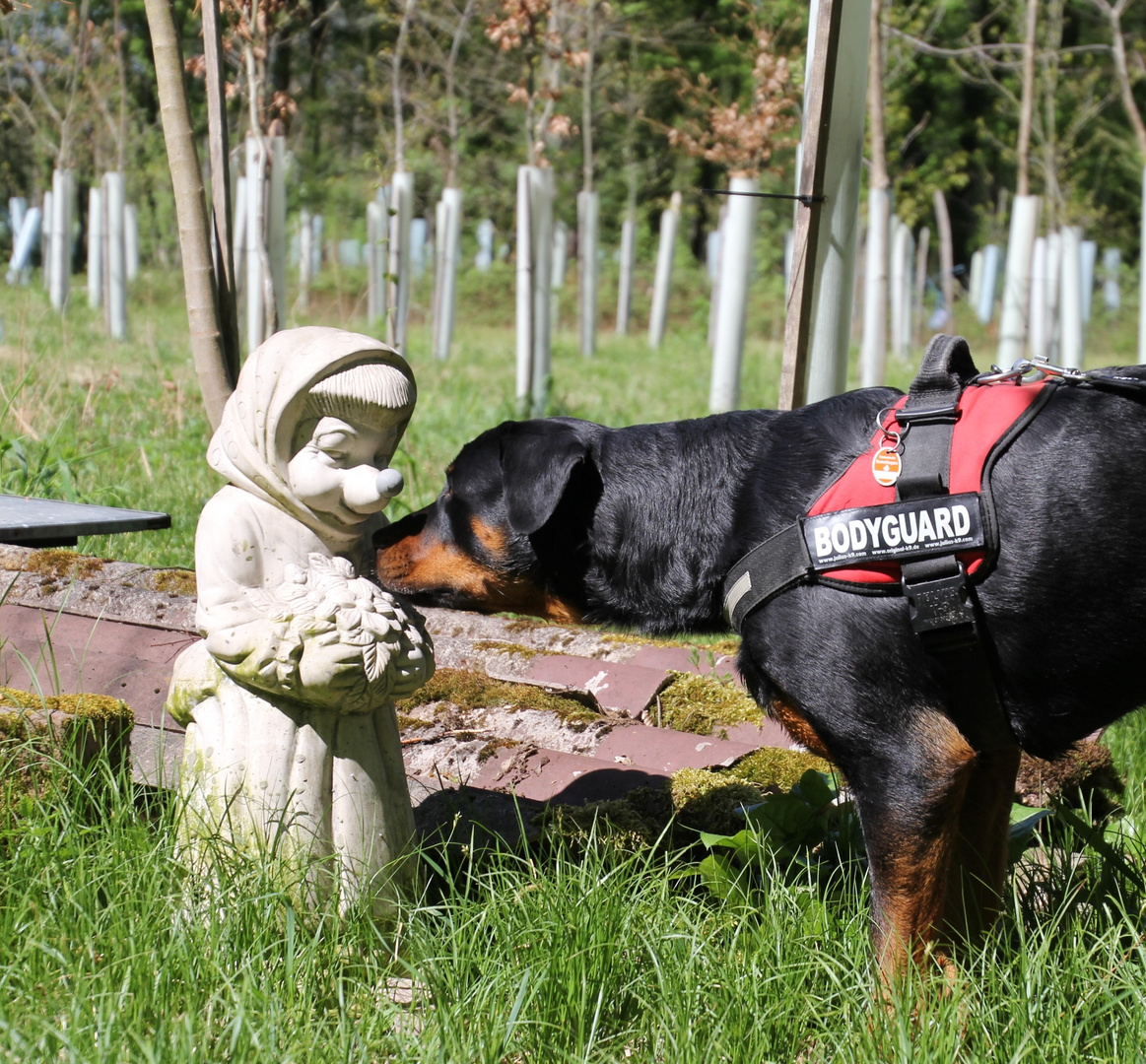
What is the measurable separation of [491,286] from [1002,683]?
29.6m

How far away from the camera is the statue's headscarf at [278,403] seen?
2.28m

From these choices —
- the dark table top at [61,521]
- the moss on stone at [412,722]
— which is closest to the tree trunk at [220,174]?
the dark table top at [61,521]

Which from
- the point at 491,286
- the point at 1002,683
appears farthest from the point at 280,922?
the point at 491,286

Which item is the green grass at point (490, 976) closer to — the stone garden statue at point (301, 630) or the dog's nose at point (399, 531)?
the stone garden statue at point (301, 630)

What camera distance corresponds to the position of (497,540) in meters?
2.86

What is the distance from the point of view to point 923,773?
7.67 ft

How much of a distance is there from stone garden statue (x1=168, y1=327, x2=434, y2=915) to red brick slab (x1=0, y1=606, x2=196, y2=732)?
44.1 inches

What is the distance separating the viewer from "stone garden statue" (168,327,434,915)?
7.45ft

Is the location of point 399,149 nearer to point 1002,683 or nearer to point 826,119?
point 826,119

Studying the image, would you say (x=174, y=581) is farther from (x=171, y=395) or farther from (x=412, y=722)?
(x=171, y=395)

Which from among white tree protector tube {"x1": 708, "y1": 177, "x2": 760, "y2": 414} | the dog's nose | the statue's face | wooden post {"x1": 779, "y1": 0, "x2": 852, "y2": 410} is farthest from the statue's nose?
white tree protector tube {"x1": 708, "y1": 177, "x2": 760, "y2": 414}

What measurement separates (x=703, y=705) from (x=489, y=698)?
696 millimetres

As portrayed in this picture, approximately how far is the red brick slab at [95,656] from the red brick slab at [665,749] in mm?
1323

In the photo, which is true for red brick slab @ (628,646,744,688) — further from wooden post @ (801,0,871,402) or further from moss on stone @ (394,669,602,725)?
wooden post @ (801,0,871,402)
